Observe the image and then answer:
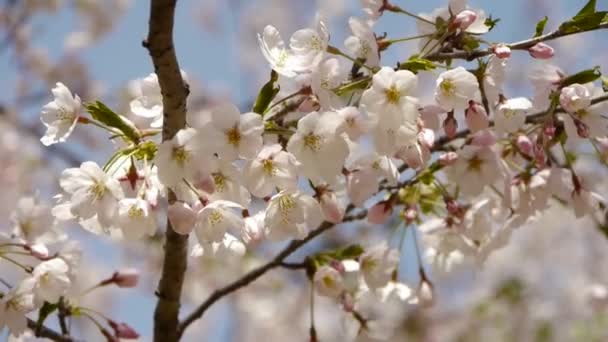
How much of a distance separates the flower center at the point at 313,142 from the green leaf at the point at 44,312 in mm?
688

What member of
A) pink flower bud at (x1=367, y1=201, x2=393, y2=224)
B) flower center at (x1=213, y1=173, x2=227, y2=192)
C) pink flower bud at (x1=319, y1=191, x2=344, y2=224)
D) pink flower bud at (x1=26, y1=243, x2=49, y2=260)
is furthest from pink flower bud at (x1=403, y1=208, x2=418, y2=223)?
pink flower bud at (x1=26, y1=243, x2=49, y2=260)

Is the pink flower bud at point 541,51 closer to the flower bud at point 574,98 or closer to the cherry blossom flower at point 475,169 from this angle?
the flower bud at point 574,98

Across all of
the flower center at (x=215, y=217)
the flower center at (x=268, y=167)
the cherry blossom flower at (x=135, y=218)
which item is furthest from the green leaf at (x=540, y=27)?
the cherry blossom flower at (x=135, y=218)

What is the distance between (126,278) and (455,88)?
3.04 ft

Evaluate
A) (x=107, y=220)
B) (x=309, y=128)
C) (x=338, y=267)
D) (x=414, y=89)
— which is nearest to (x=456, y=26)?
(x=414, y=89)

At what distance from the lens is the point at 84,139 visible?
677 cm

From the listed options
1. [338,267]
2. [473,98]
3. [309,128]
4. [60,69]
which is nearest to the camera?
[309,128]

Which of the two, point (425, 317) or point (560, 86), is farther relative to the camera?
point (425, 317)

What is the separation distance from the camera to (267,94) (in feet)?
4.30

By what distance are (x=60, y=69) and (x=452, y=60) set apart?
566 centimetres

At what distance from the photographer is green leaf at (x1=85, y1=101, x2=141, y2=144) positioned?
1310 mm

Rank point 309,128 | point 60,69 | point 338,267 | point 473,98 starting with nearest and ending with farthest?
point 309,128 < point 473,98 < point 338,267 < point 60,69

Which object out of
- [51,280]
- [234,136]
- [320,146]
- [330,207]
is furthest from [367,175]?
[51,280]

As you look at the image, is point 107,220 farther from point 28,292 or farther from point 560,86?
point 560,86
